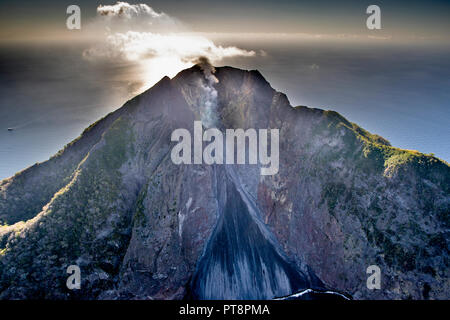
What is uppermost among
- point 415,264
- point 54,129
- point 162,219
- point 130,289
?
point 54,129

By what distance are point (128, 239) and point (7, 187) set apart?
2612 cm

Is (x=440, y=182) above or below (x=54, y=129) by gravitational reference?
below

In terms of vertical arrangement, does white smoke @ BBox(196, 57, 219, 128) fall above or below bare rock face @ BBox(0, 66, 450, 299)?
above

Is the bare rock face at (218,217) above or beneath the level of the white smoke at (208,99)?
beneath

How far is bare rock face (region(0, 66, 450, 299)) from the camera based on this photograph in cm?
3081

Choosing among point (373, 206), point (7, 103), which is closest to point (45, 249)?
point (373, 206)

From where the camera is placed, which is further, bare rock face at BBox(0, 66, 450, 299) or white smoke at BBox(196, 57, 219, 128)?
white smoke at BBox(196, 57, 219, 128)

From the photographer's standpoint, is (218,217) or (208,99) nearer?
(218,217)

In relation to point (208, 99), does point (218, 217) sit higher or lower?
lower

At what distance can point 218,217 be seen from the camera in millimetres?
45688

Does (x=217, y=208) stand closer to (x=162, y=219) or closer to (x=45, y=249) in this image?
(x=162, y=219)

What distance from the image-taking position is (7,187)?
40.8 meters

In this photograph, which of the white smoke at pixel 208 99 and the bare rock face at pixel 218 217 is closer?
the bare rock face at pixel 218 217

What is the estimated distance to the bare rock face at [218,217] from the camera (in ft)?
101
